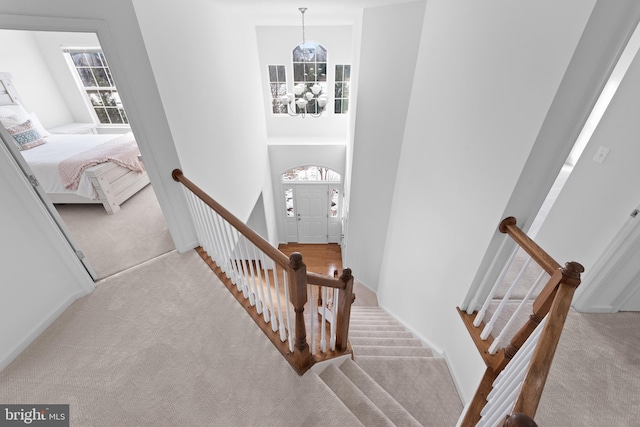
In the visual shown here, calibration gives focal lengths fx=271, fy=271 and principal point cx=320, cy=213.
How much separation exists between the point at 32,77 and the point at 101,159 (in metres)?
3.53

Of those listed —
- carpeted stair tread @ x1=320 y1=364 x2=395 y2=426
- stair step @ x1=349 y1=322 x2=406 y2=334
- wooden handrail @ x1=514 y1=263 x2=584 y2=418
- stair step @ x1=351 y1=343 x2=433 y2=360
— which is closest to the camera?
wooden handrail @ x1=514 y1=263 x2=584 y2=418

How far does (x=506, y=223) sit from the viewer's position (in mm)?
1676

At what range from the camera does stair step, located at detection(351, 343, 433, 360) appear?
2.69 m

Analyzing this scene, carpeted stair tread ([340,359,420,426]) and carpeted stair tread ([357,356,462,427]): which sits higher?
carpeted stair tread ([340,359,420,426])

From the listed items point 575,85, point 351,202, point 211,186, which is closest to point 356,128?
point 351,202

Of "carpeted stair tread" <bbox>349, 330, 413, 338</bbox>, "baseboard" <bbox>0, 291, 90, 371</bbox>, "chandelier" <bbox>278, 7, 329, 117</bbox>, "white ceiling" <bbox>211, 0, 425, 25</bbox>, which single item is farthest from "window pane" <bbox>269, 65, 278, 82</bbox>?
"carpeted stair tread" <bbox>349, 330, 413, 338</bbox>

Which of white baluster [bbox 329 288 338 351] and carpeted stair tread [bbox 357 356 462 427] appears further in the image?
carpeted stair tread [bbox 357 356 462 427]

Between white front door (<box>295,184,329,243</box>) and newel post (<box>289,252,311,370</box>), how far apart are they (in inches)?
211

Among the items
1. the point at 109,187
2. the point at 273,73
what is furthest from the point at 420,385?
the point at 273,73

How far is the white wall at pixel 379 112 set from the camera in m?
3.12

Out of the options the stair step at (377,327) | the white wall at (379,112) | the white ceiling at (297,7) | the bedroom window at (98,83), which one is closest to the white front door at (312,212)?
the white wall at (379,112)

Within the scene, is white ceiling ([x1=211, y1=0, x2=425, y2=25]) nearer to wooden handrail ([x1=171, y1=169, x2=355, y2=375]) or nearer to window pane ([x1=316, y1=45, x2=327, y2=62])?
window pane ([x1=316, y1=45, x2=327, y2=62])

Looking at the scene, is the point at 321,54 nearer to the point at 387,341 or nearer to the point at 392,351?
the point at 387,341

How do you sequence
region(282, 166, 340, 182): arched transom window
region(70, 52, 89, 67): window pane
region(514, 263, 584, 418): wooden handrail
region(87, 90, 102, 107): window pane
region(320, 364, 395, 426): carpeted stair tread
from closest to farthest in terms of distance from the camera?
region(514, 263, 584, 418): wooden handrail < region(320, 364, 395, 426): carpeted stair tread < region(70, 52, 89, 67): window pane < region(87, 90, 102, 107): window pane < region(282, 166, 340, 182): arched transom window
